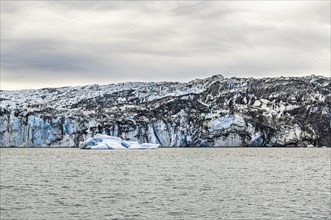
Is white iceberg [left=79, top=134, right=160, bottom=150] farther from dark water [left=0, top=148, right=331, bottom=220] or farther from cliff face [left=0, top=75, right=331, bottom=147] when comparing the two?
dark water [left=0, top=148, right=331, bottom=220]

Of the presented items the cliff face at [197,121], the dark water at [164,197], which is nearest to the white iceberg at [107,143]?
the cliff face at [197,121]

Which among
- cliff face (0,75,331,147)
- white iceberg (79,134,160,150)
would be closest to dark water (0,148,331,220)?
white iceberg (79,134,160,150)

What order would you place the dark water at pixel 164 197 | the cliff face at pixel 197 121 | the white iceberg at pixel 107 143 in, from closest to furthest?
the dark water at pixel 164 197
the white iceberg at pixel 107 143
the cliff face at pixel 197 121

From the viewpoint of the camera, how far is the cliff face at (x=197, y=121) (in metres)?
130

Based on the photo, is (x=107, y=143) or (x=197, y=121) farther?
(x=197, y=121)

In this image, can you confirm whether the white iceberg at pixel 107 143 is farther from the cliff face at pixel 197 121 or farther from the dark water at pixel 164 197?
the dark water at pixel 164 197

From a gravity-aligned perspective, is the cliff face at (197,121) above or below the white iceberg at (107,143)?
above

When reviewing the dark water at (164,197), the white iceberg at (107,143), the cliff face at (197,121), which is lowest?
the dark water at (164,197)

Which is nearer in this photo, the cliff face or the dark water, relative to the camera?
the dark water

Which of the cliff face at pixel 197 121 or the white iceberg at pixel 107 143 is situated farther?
the cliff face at pixel 197 121

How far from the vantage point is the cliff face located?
425 ft

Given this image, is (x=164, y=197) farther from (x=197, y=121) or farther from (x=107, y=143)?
(x=197, y=121)

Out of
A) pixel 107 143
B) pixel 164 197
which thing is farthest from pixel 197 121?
pixel 164 197

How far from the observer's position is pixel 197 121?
466ft
